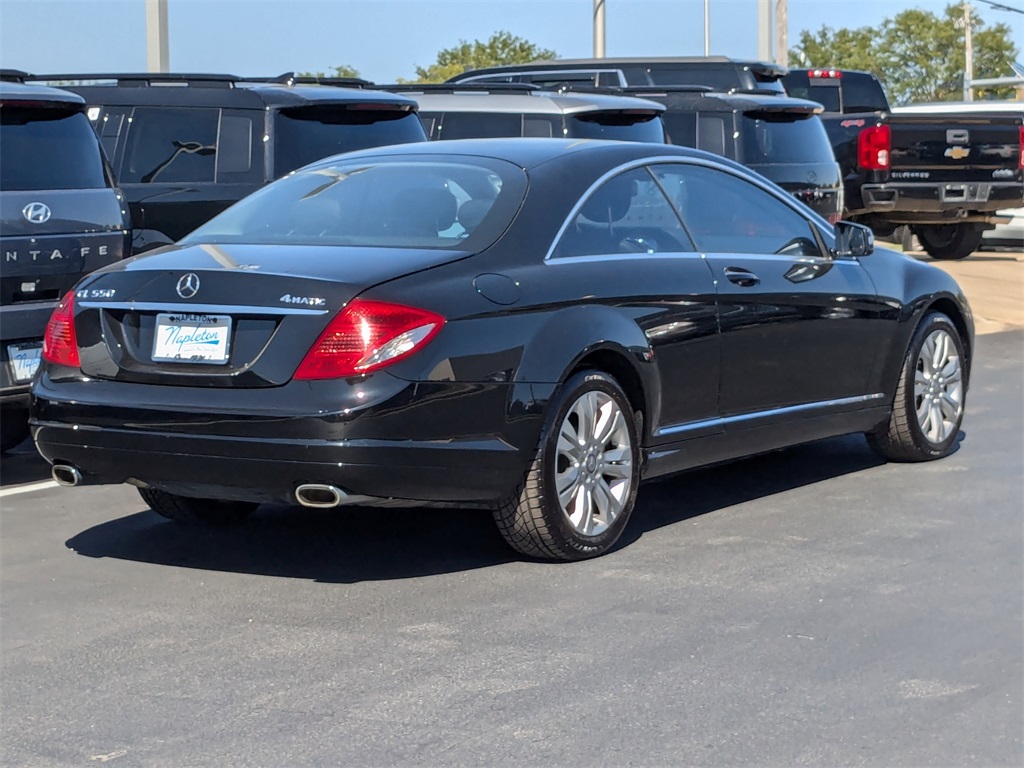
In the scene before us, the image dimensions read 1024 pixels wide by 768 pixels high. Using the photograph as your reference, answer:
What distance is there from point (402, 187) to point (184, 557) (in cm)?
168

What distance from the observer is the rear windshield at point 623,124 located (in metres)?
13.9

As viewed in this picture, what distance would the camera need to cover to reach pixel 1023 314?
16.6 metres

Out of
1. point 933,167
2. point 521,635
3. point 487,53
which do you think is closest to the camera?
point 521,635

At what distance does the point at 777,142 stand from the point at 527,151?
356 inches

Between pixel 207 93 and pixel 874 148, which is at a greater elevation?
pixel 207 93

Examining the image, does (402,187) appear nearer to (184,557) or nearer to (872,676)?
(184,557)

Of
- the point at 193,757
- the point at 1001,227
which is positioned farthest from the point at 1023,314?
the point at 193,757

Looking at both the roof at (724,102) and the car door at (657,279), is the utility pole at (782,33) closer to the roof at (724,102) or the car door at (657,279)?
the roof at (724,102)

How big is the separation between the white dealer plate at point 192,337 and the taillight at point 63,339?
1.37 ft

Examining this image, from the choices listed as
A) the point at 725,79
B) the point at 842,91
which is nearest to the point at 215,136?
the point at 725,79

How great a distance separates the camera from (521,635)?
5207 mm

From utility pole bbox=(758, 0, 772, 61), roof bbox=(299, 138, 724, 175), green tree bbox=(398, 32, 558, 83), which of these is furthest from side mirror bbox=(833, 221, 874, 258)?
green tree bbox=(398, 32, 558, 83)

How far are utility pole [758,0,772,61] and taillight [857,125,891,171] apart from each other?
8.68 meters

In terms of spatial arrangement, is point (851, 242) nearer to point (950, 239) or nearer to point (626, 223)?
point (626, 223)
